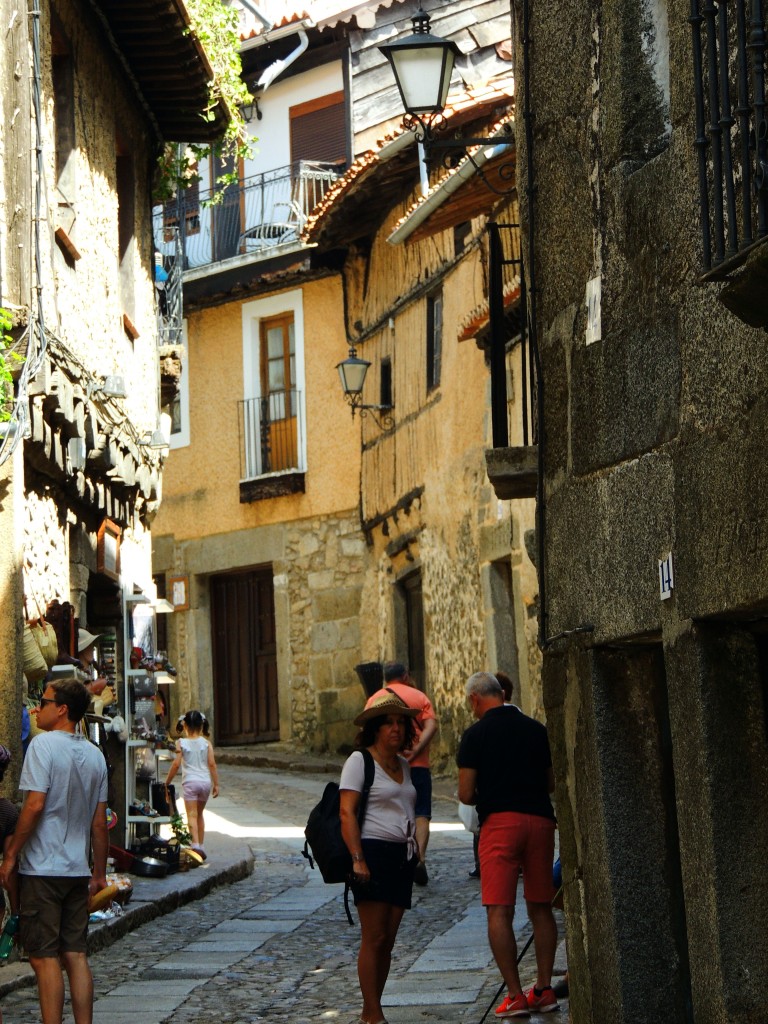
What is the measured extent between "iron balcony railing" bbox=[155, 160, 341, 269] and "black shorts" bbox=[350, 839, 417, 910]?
17806 mm

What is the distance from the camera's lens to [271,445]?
2534 cm

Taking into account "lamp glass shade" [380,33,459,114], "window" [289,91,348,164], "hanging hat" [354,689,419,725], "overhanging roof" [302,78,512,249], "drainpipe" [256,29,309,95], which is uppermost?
"drainpipe" [256,29,309,95]

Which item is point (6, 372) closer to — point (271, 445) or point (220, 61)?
point (220, 61)

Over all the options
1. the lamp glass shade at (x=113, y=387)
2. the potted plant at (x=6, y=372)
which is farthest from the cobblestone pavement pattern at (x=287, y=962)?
the lamp glass shade at (x=113, y=387)

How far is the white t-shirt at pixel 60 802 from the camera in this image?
7.36 metres

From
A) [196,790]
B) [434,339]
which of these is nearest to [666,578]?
[196,790]

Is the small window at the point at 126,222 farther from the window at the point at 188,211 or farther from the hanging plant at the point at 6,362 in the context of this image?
the window at the point at 188,211

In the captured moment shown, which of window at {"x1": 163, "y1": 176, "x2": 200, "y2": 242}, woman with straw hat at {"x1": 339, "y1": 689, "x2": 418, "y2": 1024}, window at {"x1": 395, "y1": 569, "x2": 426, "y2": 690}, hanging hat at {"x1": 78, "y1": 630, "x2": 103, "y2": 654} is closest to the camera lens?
woman with straw hat at {"x1": 339, "y1": 689, "x2": 418, "y2": 1024}

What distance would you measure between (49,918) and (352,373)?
48.9 ft

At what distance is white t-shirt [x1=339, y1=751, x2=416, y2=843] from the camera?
25.2 ft

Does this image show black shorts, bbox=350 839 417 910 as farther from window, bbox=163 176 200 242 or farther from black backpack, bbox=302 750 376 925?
window, bbox=163 176 200 242

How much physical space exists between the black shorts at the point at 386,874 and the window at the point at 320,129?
719 inches

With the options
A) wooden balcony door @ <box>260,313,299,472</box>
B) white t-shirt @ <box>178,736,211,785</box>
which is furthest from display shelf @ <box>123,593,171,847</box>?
wooden balcony door @ <box>260,313,299,472</box>

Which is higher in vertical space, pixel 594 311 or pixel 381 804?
pixel 594 311
